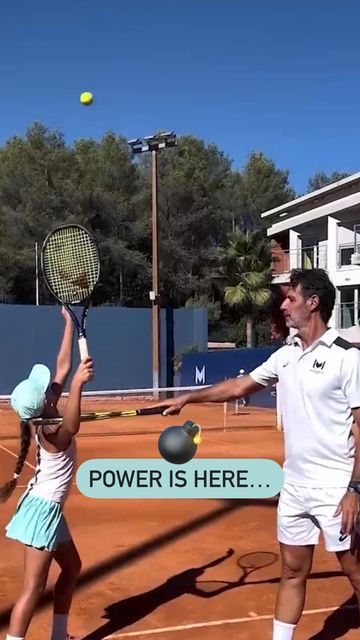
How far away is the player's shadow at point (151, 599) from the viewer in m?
4.24

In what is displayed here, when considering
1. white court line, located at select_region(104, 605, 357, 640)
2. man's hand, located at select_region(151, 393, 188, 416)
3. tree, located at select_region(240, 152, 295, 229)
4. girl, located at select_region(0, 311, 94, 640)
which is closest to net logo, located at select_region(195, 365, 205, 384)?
white court line, located at select_region(104, 605, 357, 640)

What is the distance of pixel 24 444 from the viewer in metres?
3.67

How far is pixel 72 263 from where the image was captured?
14.6 ft

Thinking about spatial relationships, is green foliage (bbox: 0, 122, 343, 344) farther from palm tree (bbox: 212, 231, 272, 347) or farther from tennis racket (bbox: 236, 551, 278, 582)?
tennis racket (bbox: 236, 551, 278, 582)

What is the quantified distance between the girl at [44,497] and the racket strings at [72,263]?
0.88m

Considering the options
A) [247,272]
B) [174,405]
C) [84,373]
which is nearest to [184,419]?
[174,405]

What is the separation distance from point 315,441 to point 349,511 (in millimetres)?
332

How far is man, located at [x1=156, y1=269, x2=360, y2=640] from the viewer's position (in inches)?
128

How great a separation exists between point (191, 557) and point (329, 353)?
9.68 feet

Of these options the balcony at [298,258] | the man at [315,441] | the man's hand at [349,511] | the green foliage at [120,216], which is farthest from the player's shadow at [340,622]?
the green foliage at [120,216]

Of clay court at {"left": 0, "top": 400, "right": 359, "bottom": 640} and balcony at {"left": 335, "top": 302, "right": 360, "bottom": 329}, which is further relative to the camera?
balcony at {"left": 335, "top": 302, "right": 360, "bottom": 329}

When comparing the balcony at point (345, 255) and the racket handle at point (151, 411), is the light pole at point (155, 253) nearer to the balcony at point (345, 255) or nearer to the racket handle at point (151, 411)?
the balcony at point (345, 255)

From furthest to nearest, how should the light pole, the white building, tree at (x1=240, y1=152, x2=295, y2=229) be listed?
tree at (x1=240, y1=152, x2=295, y2=229)
the white building
the light pole

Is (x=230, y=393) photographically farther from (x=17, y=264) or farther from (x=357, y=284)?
(x=17, y=264)
